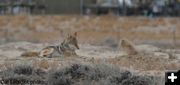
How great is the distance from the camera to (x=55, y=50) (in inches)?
910

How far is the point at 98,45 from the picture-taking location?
32844mm

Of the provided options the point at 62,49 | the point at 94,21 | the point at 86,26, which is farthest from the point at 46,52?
the point at 94,21

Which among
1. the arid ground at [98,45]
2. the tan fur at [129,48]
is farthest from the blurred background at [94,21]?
the tan fur at [129,48]

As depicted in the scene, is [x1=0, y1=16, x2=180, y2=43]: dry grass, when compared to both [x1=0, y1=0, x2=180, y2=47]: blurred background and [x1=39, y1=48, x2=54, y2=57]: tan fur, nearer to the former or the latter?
[x1=0, y1=0, x2=180, y2=47]: blurred background

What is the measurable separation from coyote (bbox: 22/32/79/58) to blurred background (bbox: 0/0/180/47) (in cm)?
903

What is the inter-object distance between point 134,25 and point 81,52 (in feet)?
68.0

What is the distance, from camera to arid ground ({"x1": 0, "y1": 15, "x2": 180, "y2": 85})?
52.7 feet

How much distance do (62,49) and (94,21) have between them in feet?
86.8

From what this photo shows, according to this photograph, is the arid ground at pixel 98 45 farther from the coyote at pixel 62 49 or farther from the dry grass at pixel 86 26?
the coyote at pixel 62 49

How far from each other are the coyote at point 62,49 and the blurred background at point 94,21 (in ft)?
29.6

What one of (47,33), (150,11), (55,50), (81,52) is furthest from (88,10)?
(55,50)

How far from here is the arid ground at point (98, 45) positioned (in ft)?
52.7

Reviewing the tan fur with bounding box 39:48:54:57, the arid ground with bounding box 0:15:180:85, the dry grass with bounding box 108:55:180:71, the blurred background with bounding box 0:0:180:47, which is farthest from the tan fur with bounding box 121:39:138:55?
the blurred background with bounding box 0:0:180:47

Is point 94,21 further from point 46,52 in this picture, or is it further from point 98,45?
point 46,52
